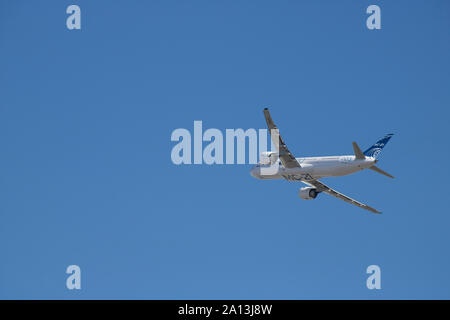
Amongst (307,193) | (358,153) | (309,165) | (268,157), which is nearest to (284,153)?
(309,165)

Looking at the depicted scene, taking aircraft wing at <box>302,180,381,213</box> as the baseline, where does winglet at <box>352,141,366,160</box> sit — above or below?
above

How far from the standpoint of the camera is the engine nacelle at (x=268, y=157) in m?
85.6

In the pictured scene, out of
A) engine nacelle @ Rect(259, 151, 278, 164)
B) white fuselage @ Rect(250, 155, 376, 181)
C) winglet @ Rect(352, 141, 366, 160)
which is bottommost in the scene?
white fuselage @ Rect(250, 155, 376, 181)

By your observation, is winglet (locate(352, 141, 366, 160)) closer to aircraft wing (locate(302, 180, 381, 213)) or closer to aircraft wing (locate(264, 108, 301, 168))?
aircraft wing (locate(264, 108, 301, 168))

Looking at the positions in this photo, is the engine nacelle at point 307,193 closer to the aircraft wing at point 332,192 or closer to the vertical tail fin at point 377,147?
the aircraft wing at point 332,192

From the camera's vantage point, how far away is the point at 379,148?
8112 cm

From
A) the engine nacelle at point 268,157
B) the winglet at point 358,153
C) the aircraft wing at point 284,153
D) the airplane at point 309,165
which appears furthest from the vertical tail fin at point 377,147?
the engine nacelle at point 268,157

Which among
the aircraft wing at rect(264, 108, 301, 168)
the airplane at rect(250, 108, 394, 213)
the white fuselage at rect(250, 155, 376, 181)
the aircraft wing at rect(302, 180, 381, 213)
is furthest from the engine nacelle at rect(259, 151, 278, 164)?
the aircraft wing at rect(302, 180, 381, 213)

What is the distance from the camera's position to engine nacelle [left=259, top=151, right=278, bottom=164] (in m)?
85.6

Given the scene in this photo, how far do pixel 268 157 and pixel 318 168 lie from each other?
659 cm
